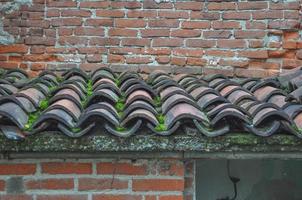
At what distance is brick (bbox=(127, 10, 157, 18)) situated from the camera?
17.7 ft

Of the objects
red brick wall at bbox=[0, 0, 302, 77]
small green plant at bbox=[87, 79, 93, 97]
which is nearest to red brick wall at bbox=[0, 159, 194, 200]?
small green plant at bbox=[87, 79, 93, 97]

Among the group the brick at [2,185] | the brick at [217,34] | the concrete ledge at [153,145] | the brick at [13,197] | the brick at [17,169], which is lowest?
the brick at [13,197]

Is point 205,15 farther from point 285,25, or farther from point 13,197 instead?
point 13,197

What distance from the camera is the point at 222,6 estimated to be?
5.38 meters

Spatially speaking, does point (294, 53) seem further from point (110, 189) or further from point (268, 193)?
point (110, 189)

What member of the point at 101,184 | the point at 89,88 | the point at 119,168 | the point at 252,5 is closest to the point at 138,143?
the point at 119,168

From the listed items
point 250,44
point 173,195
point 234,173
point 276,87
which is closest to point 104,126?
point 173,195

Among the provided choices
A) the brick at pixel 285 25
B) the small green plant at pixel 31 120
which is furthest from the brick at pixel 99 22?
the small green plant at pixel 31 120

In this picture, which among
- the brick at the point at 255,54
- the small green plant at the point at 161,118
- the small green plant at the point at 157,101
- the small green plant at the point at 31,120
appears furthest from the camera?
the brick at the point at 255,54

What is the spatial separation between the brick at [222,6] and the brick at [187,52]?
477 mm

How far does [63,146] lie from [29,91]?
2.75 ft

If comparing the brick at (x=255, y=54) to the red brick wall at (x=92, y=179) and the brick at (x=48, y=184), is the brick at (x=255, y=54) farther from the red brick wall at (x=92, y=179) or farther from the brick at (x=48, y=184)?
the brick at (x=48, y=184)

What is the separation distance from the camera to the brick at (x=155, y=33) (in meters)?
5.38

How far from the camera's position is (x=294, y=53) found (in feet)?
17.6
